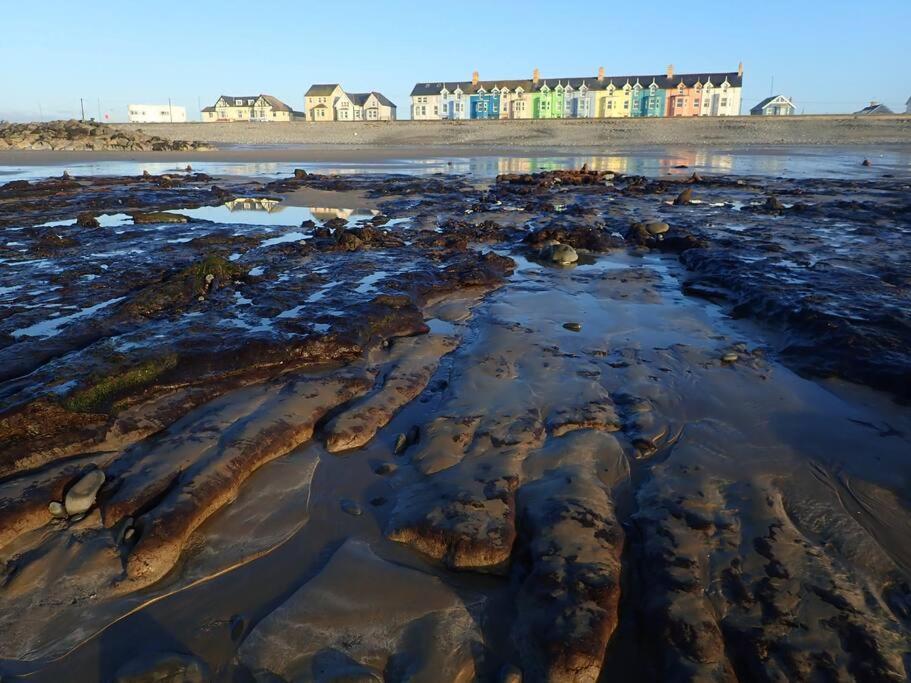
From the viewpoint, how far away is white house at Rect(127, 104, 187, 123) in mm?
112250

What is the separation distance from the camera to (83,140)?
46.8 meters

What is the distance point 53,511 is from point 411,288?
4.68 meters

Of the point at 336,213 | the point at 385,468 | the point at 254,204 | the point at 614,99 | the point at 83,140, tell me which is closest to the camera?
the point at 385,468

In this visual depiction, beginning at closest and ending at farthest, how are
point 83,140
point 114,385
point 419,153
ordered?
point 114,385 → point 419,153 → point 83,140

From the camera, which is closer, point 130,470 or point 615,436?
point 130,470

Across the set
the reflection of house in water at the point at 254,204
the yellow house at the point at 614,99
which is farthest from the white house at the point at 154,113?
the reflection of house in water at the point at 254,204

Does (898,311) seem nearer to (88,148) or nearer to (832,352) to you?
(832,352)

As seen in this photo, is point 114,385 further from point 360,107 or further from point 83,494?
point 360,107

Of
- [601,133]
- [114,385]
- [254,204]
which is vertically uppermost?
[601,133]

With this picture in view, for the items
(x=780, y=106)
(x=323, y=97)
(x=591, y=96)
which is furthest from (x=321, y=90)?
(x=780, y=106)

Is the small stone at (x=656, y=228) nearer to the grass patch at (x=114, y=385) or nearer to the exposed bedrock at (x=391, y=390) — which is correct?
the exposed bedrock at (x=391, y=390)

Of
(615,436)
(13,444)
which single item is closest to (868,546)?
(615,436)

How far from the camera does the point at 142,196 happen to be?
1620 centimetres

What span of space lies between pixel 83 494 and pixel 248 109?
12925 centimetres
